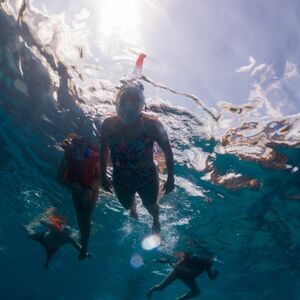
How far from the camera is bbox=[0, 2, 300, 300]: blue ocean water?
10.9 m

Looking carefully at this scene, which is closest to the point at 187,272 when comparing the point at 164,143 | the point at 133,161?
the point at 133,161

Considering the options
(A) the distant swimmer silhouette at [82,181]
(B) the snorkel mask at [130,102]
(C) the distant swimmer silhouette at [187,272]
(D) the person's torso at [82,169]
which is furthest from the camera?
(C) the distant swimmer silhouette at [187,272]

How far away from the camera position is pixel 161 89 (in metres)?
9.60

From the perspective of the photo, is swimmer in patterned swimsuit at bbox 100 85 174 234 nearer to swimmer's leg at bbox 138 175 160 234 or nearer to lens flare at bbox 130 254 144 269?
swimmer's leg at bbox 138 175 160 234

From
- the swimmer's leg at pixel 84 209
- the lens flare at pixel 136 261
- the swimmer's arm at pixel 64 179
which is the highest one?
the lens flare at pixel 136 261

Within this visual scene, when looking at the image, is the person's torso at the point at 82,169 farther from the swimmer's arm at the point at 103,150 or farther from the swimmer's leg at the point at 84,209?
the swimmer's arm at the point at 103,150

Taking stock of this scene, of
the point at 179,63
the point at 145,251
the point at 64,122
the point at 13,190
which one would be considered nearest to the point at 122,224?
the point at 145,251

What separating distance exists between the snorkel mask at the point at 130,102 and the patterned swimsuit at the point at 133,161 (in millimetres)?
816

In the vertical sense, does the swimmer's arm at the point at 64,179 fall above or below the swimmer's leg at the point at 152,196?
below

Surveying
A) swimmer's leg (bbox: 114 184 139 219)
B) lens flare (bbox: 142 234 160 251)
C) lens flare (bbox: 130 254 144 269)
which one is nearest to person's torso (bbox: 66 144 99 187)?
swimmer's leg (bbox: 114 184 139 219)

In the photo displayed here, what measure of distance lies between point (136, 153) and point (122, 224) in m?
14.6

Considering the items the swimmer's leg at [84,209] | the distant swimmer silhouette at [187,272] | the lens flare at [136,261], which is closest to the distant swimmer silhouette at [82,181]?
the swimmer's leg at [84,209]

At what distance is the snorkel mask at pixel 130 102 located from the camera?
720 cm

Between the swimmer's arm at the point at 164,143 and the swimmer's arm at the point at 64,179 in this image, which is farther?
the swimmer's arm at the point at 64,179
